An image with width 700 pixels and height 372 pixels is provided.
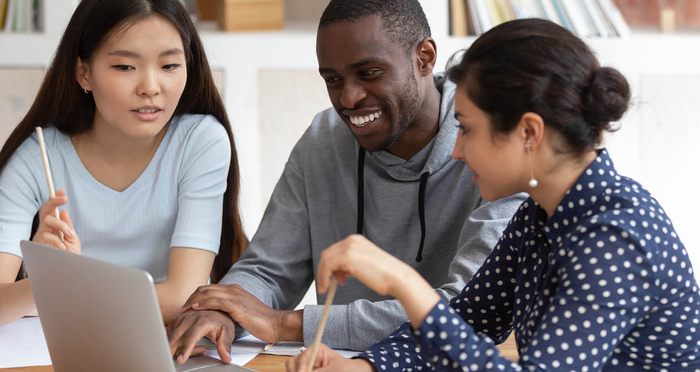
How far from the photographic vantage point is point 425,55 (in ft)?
5.01

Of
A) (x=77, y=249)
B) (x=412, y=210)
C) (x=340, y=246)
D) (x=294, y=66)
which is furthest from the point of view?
(x=294, y=66)

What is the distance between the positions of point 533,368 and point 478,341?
0.22ft

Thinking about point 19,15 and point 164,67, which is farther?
point 19,15

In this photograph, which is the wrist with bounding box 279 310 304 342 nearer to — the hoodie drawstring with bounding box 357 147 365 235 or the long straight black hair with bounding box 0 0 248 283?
the hoodie drawstring with bounding box 357 147 365 235

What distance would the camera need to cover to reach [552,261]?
95 centimetres

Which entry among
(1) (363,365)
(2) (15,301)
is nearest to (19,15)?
(2) (15,301)

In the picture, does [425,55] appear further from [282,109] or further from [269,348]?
[282,109]

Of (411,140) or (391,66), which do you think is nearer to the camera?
(391,66)

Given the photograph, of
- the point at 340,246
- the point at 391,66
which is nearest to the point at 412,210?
the point at 391,66

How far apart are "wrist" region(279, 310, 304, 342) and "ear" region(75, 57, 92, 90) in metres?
0.72

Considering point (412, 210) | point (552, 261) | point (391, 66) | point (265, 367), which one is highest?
point (391, 66)

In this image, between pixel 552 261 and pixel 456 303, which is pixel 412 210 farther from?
pixel 552 261

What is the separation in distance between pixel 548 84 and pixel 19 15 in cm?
196

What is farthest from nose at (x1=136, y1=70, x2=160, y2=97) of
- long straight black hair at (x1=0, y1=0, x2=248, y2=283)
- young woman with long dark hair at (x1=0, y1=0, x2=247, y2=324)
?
long straight black hair at (x1=0, y1=0, x2=248, y2=283)
